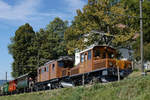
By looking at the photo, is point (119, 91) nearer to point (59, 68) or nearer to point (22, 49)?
point (59, 68)

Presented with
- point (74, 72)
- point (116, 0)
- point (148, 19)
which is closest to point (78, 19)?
point (116, 0)

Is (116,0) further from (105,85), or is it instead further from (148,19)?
(105,85)

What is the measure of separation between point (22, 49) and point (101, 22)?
2873 centimetres

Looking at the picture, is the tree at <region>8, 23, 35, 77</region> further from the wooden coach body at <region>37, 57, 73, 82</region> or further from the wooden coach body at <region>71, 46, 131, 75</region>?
the wooden coach body at <region>71, 46, 131, 75</region>

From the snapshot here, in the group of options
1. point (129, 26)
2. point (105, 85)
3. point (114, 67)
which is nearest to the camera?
point (105, 85)

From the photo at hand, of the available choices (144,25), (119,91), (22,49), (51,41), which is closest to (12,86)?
(22,49)

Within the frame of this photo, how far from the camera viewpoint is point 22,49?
60.9 m

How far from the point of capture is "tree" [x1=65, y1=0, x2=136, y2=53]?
3512 cm

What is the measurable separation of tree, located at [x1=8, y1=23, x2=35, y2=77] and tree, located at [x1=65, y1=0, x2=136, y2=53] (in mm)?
23099

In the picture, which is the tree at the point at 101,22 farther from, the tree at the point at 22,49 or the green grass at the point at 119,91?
the tree at the point at 22,49

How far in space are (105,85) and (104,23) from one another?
18067 mm

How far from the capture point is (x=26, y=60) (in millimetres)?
59406

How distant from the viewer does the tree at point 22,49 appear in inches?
2328

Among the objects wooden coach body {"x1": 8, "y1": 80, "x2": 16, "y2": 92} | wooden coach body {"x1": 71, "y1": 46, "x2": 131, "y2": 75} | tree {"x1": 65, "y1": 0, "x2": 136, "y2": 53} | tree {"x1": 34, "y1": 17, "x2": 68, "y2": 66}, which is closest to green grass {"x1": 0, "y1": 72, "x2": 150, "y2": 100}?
wooden coach body {"x1": 71, "y1": 46, "x2": 131, "y2": 75}
